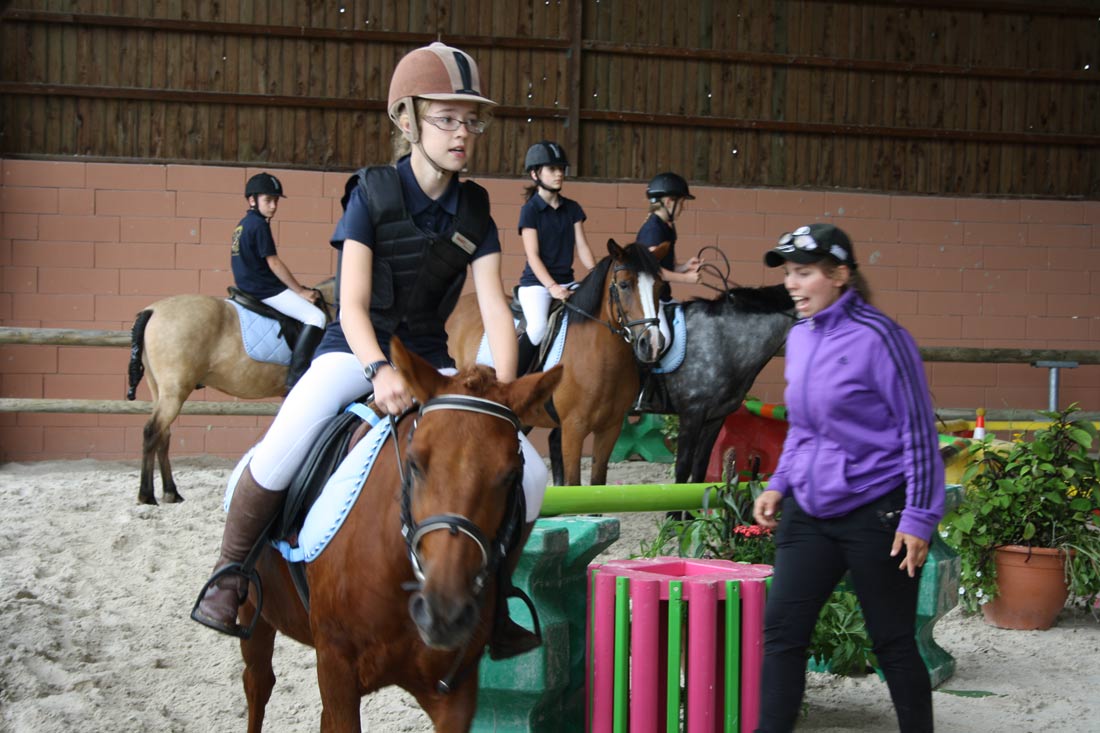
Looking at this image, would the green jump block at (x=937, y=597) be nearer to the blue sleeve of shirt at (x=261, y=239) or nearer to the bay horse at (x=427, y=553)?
the bay horse at (x=427, y=553)

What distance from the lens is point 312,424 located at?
101 inches

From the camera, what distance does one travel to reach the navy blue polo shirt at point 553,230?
6.89 meters

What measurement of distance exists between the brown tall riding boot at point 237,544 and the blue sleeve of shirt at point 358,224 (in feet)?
1.93

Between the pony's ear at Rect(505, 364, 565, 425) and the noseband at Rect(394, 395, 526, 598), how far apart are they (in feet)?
0.12

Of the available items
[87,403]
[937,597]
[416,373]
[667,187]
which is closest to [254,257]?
[87,403]

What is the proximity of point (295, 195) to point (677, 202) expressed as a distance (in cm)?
342

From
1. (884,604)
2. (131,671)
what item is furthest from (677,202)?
(884,604)

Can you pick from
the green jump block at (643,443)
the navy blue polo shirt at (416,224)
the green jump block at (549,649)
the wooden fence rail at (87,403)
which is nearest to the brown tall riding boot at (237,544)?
the navy blue polo shirt at (416,224)

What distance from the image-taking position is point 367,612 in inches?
89.4

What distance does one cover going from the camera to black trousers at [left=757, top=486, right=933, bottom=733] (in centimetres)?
251

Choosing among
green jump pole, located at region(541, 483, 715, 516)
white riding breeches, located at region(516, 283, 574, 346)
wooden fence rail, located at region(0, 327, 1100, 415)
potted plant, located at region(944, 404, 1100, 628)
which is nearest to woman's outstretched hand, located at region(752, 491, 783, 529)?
green jump pole, located at region(541, 483, 715, 516)

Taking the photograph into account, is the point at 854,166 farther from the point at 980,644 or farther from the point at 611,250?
the point at 980,644

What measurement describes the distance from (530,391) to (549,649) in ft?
3.48

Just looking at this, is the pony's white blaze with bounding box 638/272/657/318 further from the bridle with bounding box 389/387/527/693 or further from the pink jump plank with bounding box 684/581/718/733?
the bridle with bounding box 389/387/527/693
